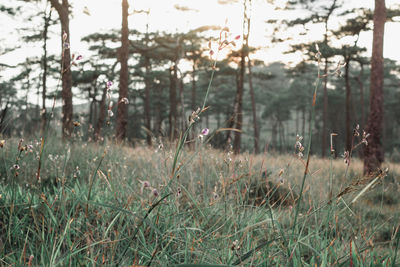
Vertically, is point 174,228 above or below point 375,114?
below

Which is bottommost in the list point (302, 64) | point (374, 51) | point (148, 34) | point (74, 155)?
point (74, 155)

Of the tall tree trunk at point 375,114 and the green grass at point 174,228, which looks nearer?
the green grass at point 174,228

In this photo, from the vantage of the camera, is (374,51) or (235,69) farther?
(235,69)

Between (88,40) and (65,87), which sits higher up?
(88,40)

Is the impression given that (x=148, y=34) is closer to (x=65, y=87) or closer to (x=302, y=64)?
(x=302, y=64)

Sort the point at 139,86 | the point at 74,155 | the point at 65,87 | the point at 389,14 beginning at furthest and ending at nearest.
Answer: the point at 139,86, the point at 389,14, the point at 65,87, the point at 74,155

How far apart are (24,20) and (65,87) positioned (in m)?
11.2

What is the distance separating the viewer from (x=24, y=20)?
19.0 metres

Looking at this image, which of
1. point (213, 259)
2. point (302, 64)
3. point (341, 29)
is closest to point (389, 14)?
point (341, 29)

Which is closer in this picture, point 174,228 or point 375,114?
point 174,228

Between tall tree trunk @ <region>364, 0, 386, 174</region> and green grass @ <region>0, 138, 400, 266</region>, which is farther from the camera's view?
tall tree trunk @ <region>364, 0, 386, 174</region>

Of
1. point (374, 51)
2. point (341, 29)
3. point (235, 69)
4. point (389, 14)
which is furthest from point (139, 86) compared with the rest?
point (374, 51)

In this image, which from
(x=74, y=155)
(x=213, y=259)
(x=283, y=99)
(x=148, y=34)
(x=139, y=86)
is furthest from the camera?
(x=283, y=99)

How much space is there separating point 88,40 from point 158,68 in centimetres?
820
